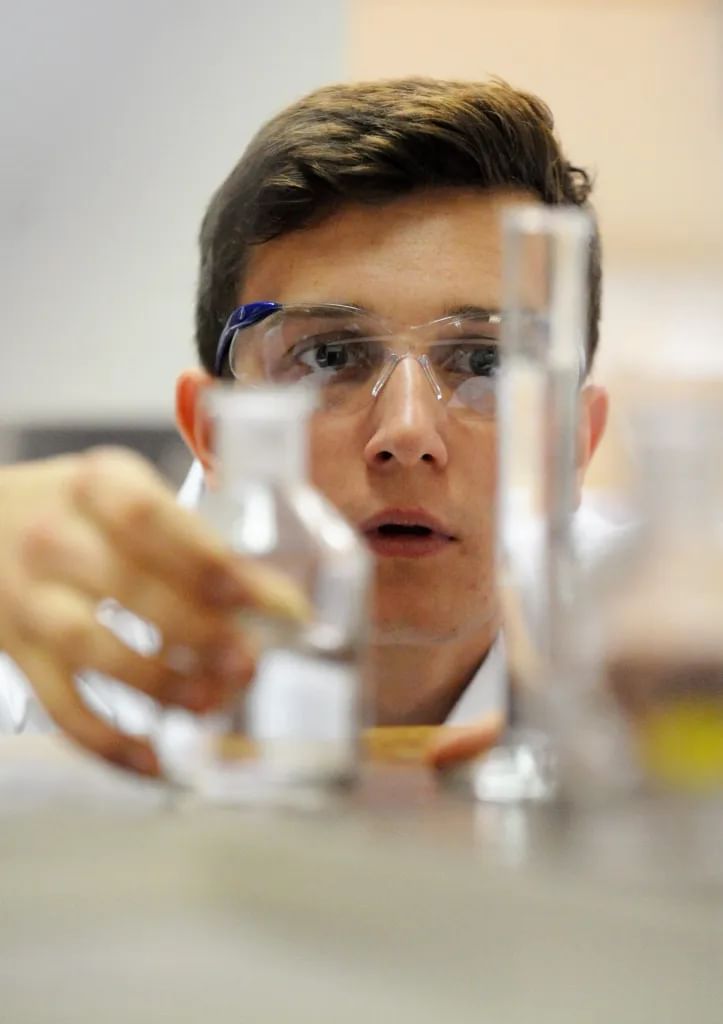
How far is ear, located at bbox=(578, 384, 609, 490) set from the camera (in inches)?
20.2

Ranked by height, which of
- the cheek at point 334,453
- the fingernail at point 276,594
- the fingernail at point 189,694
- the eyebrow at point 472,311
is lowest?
the fingernail at point 189,694

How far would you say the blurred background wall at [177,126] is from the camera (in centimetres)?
111

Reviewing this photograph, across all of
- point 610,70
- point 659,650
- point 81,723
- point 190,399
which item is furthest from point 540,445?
point 610,70

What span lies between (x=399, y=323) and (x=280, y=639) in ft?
1.31

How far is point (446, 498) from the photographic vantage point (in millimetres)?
775

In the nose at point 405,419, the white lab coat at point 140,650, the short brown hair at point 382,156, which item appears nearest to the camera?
the white lab coat at point 140,650

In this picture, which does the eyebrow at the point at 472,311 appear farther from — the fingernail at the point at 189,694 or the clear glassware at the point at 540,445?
the fingernail at the point at 189,694

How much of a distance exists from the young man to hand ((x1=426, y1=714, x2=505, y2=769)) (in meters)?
0.08

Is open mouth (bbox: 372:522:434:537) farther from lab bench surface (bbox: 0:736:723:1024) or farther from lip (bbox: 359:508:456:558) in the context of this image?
lab bench surface (bbox: 0:736:723:1024)

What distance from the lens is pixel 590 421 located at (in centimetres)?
54

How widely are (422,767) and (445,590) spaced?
1.03 feet

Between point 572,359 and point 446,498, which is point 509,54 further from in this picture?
point 572,359

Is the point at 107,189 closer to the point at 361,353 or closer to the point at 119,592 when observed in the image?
the point at 361,353

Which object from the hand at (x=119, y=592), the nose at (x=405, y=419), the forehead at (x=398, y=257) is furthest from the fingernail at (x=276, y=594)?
the forehead at (x=398, y=257)
